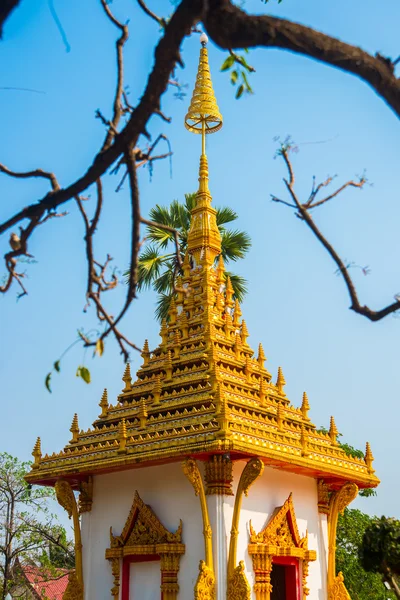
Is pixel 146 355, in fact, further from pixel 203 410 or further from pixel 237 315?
pixel 203 410

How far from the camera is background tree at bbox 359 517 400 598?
10211 mm

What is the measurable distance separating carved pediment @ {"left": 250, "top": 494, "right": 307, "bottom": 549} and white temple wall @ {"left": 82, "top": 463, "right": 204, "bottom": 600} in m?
0.98

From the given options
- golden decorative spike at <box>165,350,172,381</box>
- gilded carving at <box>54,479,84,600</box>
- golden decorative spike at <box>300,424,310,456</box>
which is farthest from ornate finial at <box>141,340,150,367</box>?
golden decorative spike at <box>300,424,310,456</box>

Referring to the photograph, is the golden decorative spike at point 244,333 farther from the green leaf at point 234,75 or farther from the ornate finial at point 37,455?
the green leaf at point 234,75

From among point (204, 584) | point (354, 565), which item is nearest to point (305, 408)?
point (204, 584)

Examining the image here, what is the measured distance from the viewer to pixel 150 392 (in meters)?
14.8

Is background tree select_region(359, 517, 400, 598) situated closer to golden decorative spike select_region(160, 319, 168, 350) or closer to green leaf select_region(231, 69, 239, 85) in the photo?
golden decorative spike select_region(160, 319, 168, 350)

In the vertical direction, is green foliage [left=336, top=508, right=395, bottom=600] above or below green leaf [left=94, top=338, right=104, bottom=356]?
below

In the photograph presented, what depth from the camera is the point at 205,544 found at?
39.6 ft

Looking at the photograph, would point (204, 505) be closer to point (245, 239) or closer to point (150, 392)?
point (150, 392)

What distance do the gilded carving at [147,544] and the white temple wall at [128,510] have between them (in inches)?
4.8

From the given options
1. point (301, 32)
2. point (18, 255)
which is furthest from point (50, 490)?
point (301, 32)

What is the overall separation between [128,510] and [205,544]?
2.02 meters

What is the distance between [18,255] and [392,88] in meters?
2.85
